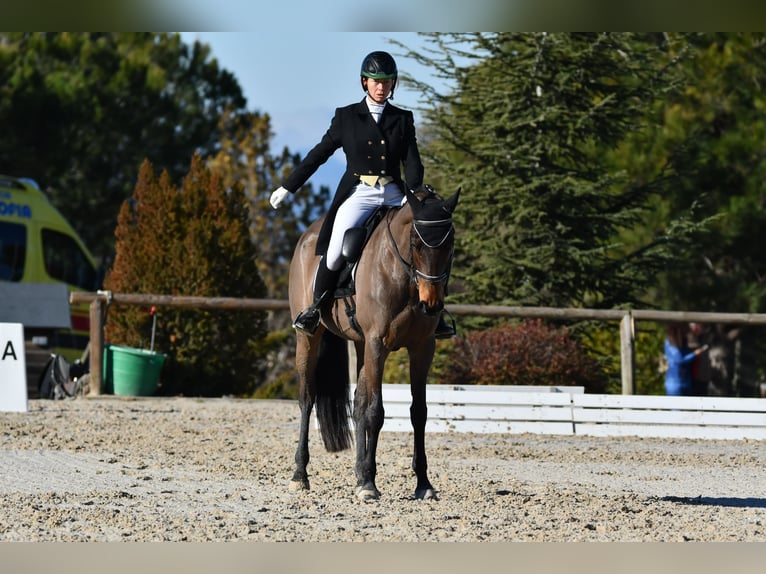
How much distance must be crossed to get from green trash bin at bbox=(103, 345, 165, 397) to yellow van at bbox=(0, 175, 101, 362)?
2468mm

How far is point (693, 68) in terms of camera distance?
928 inches

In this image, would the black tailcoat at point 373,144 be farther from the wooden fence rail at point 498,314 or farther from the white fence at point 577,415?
the wooden fence rail at point 498,314

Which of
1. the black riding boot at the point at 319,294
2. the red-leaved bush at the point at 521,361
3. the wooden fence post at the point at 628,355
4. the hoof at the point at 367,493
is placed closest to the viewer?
the hoof at the point at 367,493

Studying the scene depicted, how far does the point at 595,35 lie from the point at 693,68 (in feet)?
18.6

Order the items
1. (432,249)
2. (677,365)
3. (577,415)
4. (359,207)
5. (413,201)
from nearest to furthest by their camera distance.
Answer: (432,249) < (413,201) < (359,207) < (577,415) < (677,365)

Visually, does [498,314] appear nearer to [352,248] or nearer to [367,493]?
[352,248]

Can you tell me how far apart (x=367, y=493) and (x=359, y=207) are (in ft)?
6.04

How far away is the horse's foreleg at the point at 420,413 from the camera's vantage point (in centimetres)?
744

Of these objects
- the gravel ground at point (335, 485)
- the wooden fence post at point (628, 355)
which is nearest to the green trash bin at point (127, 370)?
the gravel ground at point (335, 485)

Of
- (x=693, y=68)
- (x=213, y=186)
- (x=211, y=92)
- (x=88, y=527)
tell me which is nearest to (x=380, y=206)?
(x=88, y=527)

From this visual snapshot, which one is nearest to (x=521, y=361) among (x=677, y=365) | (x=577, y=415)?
(x=577, y=415)

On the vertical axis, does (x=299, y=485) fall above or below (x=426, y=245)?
below

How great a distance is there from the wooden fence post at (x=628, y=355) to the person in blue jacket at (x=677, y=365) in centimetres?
195

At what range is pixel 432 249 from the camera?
22.9 ft
